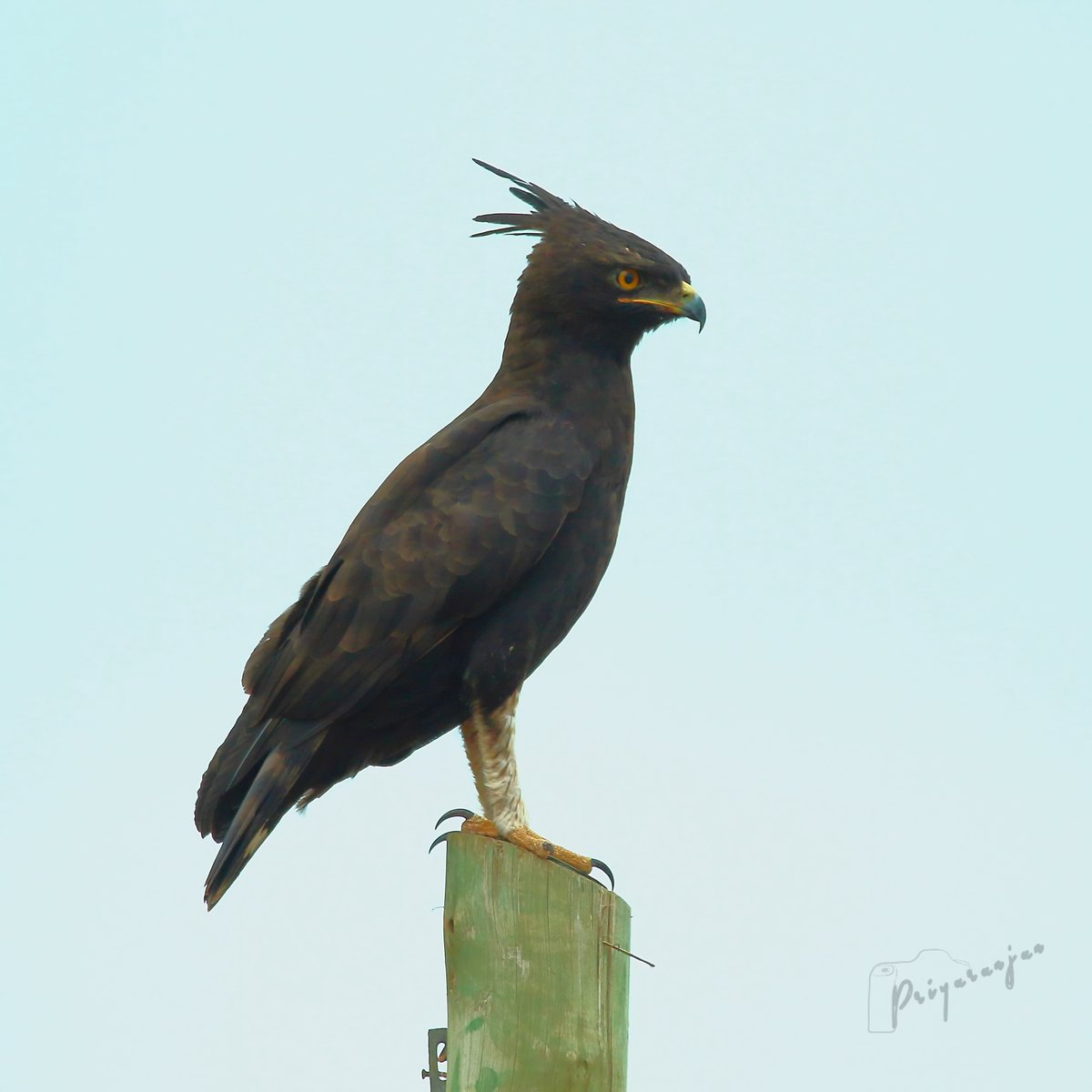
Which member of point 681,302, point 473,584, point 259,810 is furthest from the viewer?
point 681,302

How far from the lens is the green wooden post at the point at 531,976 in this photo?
4.32m

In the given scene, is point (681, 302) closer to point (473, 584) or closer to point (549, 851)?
point (473, 584)

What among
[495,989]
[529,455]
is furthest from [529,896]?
[529,455]

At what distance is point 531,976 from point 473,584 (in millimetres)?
1439

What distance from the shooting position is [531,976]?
441 centimetres

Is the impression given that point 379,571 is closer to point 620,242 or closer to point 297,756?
point 297,756

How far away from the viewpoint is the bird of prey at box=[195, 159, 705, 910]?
5344mm

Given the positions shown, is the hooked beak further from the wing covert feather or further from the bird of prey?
the wing covert feather

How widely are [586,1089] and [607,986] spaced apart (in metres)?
0.29

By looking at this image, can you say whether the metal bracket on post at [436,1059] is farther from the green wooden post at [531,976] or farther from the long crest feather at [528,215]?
the long crest feather at [528,215]

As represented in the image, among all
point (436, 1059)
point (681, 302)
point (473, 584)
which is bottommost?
point (436, 1059)

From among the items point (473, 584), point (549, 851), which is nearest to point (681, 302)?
point (473, 584)

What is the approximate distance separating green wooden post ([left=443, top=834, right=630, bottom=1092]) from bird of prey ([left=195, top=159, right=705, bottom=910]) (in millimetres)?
607

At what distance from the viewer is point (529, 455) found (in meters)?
5.54
